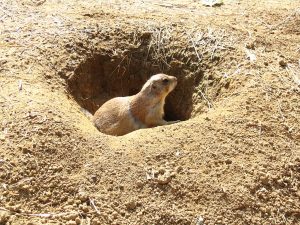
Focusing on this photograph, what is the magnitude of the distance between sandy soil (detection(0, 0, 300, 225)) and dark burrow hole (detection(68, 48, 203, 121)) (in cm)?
2

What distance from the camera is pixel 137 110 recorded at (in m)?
6.71

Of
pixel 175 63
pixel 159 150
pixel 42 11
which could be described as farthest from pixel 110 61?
pixel 159 150

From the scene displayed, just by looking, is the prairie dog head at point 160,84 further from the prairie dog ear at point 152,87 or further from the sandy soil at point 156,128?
the sandy soil at point 156,128

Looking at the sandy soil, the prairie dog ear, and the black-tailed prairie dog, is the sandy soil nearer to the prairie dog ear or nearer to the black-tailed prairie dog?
the black-tailed prairie dog

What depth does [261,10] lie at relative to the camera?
7887 mm

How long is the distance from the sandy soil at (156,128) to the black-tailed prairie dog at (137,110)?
398mm

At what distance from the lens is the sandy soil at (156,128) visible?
180 inches

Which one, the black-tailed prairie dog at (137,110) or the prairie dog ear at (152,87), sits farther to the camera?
the prairie dog ear at (152,87)

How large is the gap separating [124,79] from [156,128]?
6.96ft

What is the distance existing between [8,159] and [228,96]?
258cm

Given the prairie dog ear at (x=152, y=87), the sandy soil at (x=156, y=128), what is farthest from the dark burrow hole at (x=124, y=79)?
the prairie dog ear at (x=152, y=87)

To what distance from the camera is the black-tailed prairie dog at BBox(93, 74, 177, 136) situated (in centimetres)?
650

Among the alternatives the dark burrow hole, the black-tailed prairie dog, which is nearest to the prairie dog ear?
the black-tailed prairie dog

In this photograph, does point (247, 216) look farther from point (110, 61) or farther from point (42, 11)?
point (42, 11)
